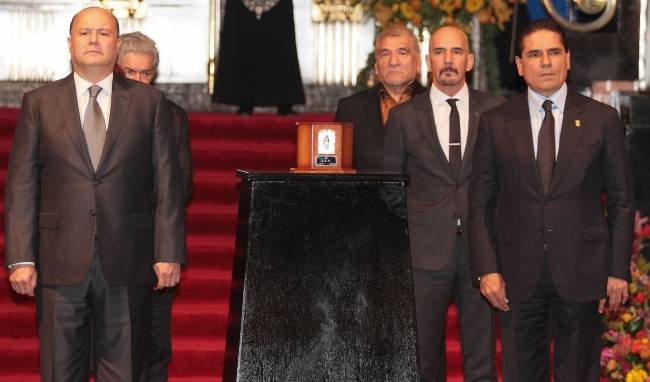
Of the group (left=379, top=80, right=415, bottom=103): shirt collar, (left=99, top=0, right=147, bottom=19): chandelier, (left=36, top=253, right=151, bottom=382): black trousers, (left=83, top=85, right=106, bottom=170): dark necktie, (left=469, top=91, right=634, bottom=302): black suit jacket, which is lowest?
(left=36, top=253, right=151, bottom=382): black trousers

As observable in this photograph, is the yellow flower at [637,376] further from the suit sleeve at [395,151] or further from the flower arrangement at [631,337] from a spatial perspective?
the suit sleeve at [395,151]

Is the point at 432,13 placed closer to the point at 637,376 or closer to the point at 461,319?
the point at 637,376

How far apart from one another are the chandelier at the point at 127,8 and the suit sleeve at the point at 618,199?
25.4 ft

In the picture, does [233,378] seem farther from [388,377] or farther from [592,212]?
A: [592,212]

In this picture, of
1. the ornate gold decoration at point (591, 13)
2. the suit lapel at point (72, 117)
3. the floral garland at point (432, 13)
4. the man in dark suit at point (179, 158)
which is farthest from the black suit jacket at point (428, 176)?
the ornate gold decoration at point (591, 13)

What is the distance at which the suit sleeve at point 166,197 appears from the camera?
4.88 metres

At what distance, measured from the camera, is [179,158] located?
19.9 feet

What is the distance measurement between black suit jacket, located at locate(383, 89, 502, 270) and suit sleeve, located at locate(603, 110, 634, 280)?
2.57ft

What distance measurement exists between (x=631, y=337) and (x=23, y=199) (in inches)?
134

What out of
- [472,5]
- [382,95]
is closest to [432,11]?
[472,5]

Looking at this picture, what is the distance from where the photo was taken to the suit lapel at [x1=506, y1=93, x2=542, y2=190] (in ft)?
16.1

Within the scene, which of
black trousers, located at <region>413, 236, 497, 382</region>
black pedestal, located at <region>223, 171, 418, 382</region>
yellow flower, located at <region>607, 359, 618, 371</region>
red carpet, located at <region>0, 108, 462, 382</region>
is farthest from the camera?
red carpet, located at <region>0, 108, 462, 382</region>

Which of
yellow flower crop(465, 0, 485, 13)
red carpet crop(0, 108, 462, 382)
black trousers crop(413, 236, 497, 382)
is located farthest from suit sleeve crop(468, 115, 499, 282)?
yellow flower crop(465, 0, 485, 13)

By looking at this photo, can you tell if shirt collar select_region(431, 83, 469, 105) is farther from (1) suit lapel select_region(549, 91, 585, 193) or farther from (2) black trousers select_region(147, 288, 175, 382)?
(2) black trousers select_region(147, 288, 175, 382)
